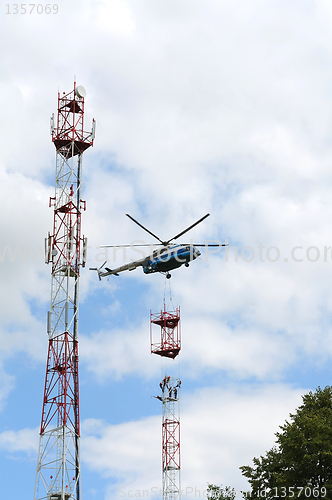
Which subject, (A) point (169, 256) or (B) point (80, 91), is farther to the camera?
(B) point (80, 91)

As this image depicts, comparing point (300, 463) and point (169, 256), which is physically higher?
point (169, 256)

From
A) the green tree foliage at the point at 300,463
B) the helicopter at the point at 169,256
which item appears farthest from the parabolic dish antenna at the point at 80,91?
the green tree foliage at the point at 300,463

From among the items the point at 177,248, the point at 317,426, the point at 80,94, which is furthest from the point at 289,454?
the point at 80,94

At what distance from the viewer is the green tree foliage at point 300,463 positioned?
5031 centimetres

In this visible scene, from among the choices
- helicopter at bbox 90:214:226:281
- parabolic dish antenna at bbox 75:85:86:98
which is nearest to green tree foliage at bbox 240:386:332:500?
helicopter at bbox 90:214:226:281

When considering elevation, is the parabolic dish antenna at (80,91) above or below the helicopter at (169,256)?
above

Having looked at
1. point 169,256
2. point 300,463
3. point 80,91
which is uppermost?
point 80,91

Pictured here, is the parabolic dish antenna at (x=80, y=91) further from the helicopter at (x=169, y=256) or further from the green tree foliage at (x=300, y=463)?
the green tree foliage at (x=300, y=463)

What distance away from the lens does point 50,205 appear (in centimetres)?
6994

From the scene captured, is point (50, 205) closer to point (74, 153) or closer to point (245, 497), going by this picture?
point (74, 153)

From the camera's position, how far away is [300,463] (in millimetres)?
51531

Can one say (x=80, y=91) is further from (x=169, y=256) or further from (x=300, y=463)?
(x=300, y=463)

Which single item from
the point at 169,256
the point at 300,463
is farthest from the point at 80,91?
the point at 300,463

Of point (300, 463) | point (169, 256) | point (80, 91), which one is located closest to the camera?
point (300, 463)
